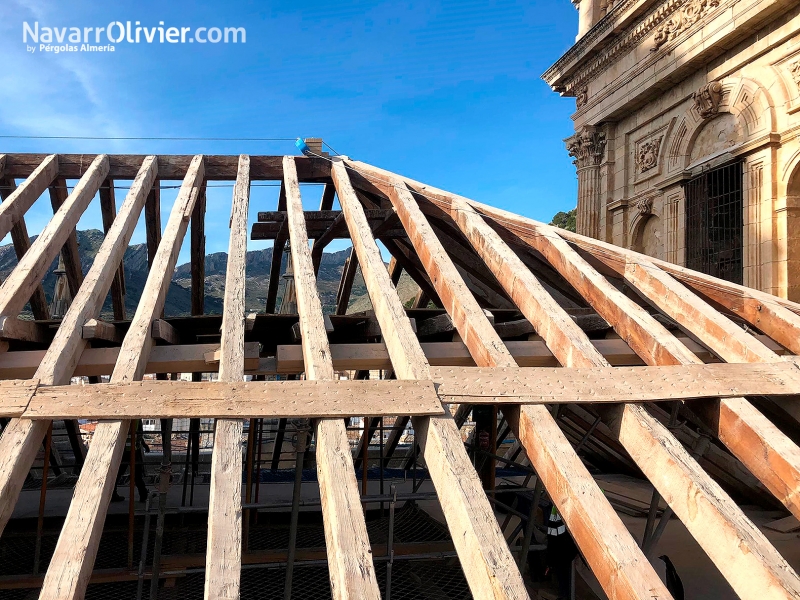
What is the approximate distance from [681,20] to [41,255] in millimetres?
12127

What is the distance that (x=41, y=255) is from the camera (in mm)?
5203

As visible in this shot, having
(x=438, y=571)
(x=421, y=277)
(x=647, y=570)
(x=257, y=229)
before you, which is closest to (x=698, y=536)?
(x=647, y=570)

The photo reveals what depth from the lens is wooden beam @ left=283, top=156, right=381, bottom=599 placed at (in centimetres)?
259

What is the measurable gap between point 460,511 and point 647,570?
35.0 inches

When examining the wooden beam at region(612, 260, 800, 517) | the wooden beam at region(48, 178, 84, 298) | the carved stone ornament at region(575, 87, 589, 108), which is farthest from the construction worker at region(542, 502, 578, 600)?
the carved stone ornament at region(575, 87, 589, 108)

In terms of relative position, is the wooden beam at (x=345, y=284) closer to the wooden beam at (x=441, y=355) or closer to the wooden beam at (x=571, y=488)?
the wooden beam at (x=441, y=355)

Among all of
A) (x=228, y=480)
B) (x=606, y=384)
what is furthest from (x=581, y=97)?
(x=228, y=480)

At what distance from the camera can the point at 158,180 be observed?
329 inches

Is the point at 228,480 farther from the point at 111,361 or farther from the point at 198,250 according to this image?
the point at 198,250

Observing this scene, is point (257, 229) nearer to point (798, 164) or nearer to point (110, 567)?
point (110, 567)

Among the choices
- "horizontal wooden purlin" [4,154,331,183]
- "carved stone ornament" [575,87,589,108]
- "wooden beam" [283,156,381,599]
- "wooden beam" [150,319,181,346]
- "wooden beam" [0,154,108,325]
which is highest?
"carved stone ornament" [575,87,589,108]

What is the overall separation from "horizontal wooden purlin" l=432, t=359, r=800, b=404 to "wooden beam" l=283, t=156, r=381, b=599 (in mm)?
762

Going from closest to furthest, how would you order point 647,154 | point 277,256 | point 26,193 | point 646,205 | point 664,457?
point 664,457, point 26,193, point 277,256, point 646,205, point 647,154

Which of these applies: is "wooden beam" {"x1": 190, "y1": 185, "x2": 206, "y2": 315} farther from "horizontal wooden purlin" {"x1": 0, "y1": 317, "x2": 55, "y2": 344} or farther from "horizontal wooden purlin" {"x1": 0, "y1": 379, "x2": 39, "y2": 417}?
"horizontal wooden purlin" {"x1": 0, "y1": 379, "x2": 39, "y2": 417}
